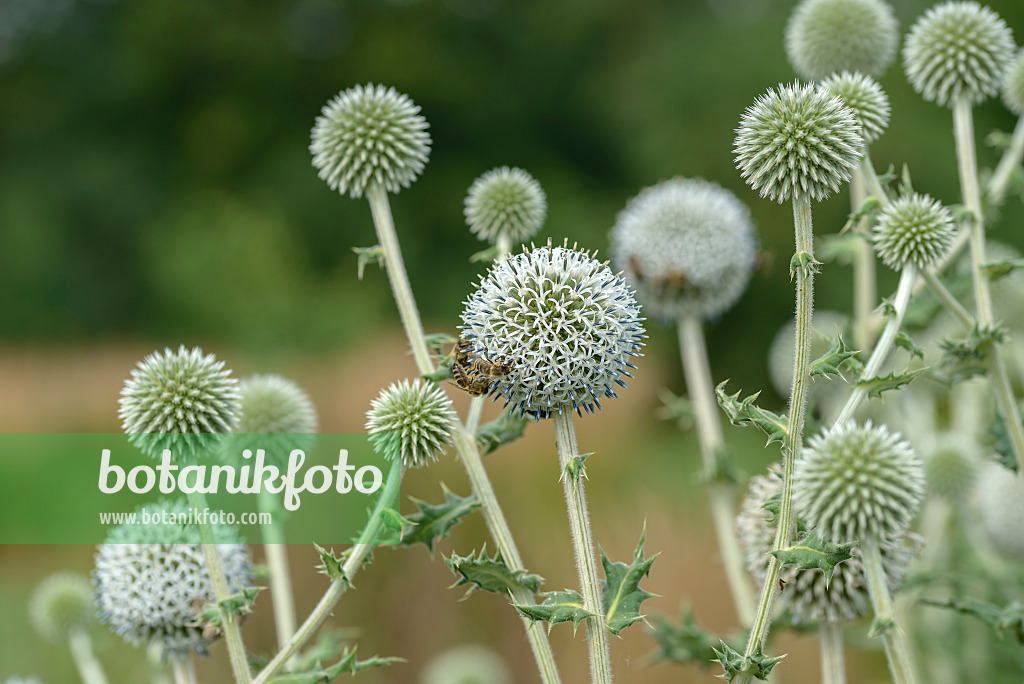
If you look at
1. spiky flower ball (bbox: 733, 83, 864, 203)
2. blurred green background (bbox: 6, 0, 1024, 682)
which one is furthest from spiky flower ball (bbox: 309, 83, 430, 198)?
blurred green background (bbox: 6, 0, 1024, 682)

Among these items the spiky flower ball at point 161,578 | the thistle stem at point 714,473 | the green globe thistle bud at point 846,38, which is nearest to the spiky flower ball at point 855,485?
the thistle stem at point 714,473

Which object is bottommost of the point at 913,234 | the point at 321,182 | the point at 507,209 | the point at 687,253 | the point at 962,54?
the point at 913,234

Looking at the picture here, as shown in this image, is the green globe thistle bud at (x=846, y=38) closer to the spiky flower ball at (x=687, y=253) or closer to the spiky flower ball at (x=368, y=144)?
the spiky flower ball at (x=687, y=253)

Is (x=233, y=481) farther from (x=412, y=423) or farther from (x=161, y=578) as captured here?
(x=412, y=423)

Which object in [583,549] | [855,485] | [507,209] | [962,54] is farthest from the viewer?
[962,54]

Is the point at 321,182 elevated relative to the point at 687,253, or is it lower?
elevated

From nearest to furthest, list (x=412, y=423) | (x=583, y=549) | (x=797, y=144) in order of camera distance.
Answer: (x=583, y=549)
(x=797, y=144)
(x=412, y=423)

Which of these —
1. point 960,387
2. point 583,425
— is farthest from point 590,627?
point 583,425

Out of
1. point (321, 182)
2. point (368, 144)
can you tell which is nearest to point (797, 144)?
point (368, 144)
